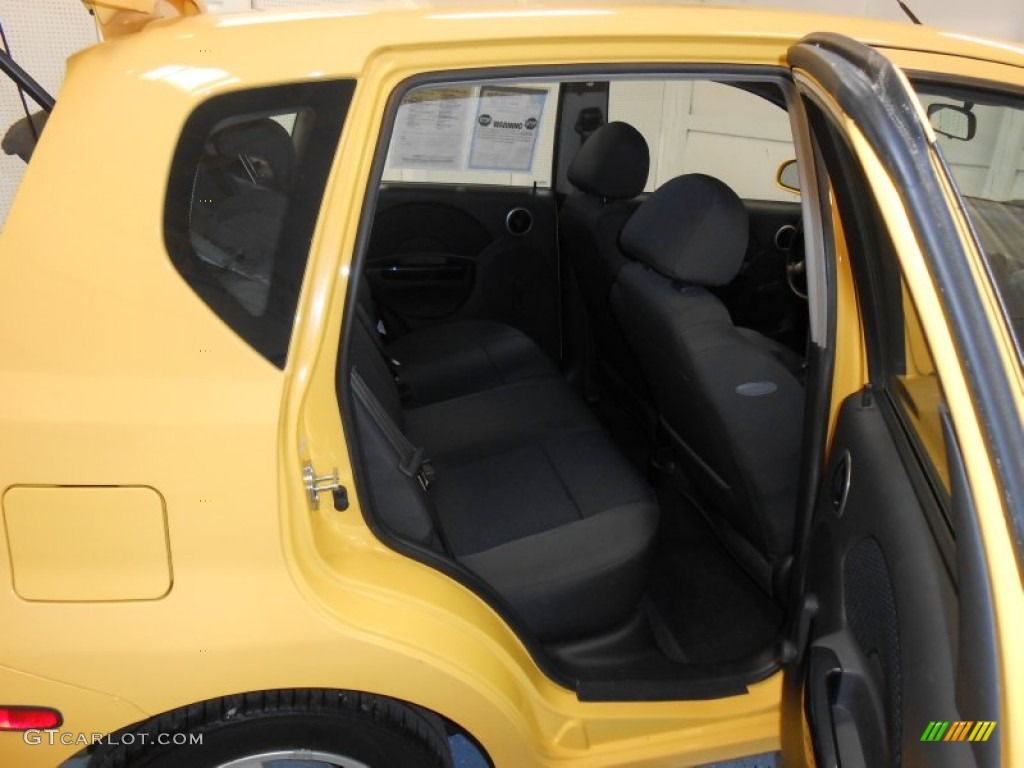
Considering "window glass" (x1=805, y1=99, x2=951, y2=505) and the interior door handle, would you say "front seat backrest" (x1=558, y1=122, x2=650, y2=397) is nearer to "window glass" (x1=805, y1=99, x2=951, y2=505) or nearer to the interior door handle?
"window glass" (x1=805, y1=99, x2=951, y2=505)

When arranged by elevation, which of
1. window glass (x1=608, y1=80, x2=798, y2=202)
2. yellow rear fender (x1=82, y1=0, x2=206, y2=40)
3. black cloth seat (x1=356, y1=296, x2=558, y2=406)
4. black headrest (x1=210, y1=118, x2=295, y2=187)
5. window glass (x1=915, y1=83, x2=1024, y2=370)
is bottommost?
black cloth seat (x1=356, y1=296, x2=558, y2=406)

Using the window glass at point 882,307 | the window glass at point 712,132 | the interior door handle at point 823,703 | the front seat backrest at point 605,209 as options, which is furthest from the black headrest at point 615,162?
the interior door handle at point 823,703

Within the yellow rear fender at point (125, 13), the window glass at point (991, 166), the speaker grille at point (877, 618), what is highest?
the yellow rear fender at point (125, 13)

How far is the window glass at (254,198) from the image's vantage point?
1002mm

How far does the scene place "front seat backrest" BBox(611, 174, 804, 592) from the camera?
1630 mm

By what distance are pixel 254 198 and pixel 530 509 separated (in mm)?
864

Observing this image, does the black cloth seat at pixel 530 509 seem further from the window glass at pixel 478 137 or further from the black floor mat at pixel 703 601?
the window glass at pixel 478 137

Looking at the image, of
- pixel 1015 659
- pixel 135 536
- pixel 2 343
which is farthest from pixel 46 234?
pixel 1015 659

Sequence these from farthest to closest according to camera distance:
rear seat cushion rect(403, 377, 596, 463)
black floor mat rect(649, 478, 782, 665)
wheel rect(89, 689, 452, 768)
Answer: rear seat cushion rect(403, 377, 596, 463)
black floor mat rect(649, 478, 782, 665)
wheel rect(89, 689, 452, 768)

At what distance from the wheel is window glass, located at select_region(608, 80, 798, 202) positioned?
2323 mm

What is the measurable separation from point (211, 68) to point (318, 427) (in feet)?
1.60

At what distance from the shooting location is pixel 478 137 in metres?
2.67

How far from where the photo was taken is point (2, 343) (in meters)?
0.96

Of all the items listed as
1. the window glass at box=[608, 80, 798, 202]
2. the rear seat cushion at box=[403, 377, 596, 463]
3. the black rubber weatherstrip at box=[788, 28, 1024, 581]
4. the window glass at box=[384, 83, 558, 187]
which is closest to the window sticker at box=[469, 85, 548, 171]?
the window glass at box=[384, 83, 558, 187]
